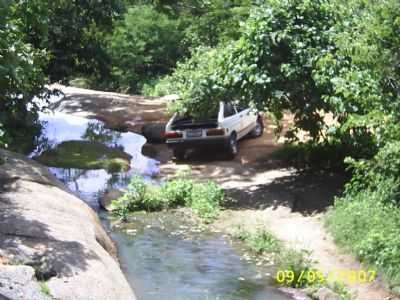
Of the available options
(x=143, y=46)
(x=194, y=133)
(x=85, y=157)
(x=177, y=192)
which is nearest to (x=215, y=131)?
(x=194, y=133)

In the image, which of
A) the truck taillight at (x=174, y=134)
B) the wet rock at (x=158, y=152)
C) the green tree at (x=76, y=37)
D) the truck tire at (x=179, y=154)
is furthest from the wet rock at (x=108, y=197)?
the green tree at (x=76, y=37)

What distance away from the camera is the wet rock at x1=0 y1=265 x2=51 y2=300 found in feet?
21.2

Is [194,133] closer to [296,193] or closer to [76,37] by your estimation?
[296,193]

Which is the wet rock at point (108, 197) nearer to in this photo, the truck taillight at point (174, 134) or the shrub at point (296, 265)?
the truck taillight at point (174, 134)

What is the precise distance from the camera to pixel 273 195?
1423 centimetres

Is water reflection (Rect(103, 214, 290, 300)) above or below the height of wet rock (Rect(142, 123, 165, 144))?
below

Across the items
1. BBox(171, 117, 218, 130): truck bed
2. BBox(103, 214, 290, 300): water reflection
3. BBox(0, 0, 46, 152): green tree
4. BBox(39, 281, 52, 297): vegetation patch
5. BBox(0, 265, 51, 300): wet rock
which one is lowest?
BBox(103, 214, 290, 300): water reflection

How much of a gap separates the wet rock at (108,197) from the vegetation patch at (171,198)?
246 mm

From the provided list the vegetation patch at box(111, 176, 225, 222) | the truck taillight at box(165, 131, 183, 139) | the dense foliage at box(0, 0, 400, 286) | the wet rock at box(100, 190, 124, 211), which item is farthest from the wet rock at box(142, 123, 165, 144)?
the vegetation patch at box(111, 176, 225, 222)

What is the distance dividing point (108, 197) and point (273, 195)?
3452 millimetres

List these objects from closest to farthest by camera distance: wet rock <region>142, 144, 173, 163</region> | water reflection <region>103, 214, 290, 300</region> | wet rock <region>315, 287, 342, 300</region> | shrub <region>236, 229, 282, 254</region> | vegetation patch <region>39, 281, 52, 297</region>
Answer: vegetation patch <region>39, 281, 52, 297</region>, wet rock <region>315, 287, 342, 300</region>, water reflection <region>103, 214, 290, 300</region>, shrub <region>236, 229, 282, 254</region>, wet rock <region>142, 144, 173, 163</region>

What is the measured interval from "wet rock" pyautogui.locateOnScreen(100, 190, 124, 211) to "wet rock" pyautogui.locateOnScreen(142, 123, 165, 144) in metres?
6.92

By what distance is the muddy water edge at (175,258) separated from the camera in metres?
9.24
